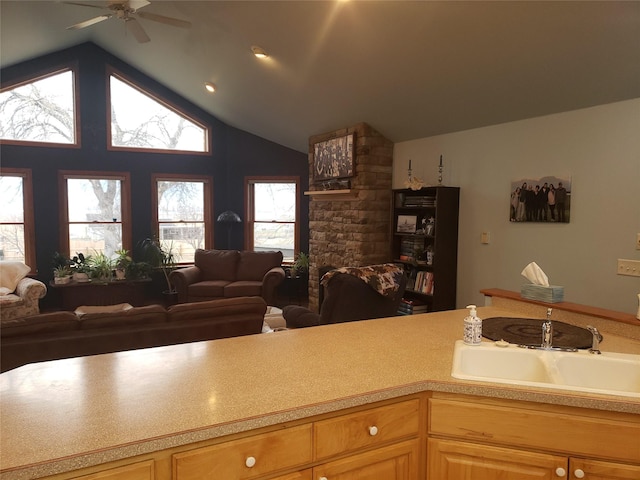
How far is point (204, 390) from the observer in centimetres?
142

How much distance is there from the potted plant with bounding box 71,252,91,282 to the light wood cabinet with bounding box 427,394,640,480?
240 inches

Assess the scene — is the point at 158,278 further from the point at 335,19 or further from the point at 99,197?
the point at 335,19

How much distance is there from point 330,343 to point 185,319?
3.86 feet

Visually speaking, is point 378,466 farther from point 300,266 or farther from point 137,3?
point 300,266

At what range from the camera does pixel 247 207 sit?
7746 millimetres

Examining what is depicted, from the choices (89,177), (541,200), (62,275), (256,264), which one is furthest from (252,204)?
(541,200)

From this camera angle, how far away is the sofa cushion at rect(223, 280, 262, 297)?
6.12m

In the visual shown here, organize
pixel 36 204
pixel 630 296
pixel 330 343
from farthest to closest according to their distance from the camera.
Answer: pixel 36 204 → pixel 630 296 → pixel 330 343

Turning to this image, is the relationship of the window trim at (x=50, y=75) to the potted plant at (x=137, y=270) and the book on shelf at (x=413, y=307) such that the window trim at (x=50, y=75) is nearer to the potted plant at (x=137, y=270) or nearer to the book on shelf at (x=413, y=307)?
the potted plant at (x=137, y=270)

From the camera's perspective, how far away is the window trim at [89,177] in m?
6.67

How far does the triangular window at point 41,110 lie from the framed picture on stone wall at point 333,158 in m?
3.72

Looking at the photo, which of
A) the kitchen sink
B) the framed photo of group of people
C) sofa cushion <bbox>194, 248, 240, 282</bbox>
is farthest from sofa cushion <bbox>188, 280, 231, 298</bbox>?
the kitchen sink

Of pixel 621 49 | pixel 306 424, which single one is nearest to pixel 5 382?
pixel 306 424

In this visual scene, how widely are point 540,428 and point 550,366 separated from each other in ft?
0.99
